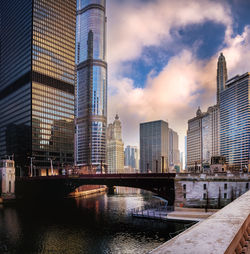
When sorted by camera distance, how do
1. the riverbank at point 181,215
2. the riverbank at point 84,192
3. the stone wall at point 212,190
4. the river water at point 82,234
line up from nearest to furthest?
the river water at point 82,234 → the riverbank at point 181,215 → the stone wall at point 212,190 → the riverbank at point 84,192

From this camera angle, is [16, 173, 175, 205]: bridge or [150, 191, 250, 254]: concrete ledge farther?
[16, 173, 175, 205]: bridge

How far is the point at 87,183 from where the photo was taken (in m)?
104

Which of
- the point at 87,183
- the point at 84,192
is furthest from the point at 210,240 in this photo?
the point at 84,192

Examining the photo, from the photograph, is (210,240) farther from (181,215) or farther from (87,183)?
(87,183)

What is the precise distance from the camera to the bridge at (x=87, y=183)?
271 feet

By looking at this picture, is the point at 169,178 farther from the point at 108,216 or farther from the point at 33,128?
the point at 33,128

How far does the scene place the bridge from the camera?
82.6m

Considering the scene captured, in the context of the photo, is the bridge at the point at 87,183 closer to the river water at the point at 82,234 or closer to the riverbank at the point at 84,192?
the river water at the point at 82,234

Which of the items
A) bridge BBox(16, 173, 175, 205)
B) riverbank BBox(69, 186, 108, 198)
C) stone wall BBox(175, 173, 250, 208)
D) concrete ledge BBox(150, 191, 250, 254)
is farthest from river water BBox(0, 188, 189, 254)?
riverbank BBox(69, 186, 108, 198)

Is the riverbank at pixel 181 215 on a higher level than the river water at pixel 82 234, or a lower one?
higher

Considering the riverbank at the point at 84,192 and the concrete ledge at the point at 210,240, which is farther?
the riverbank at the point at 84,192

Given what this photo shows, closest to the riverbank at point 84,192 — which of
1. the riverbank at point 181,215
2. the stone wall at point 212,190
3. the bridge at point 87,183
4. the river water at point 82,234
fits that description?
the bridge at point 87,183

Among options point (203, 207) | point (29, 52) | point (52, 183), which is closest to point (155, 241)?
point (203, 207)

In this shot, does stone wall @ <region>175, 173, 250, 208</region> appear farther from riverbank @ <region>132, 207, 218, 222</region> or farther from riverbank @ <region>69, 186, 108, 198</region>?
riverbank @ <region>69, 186, 108, 198</region>
